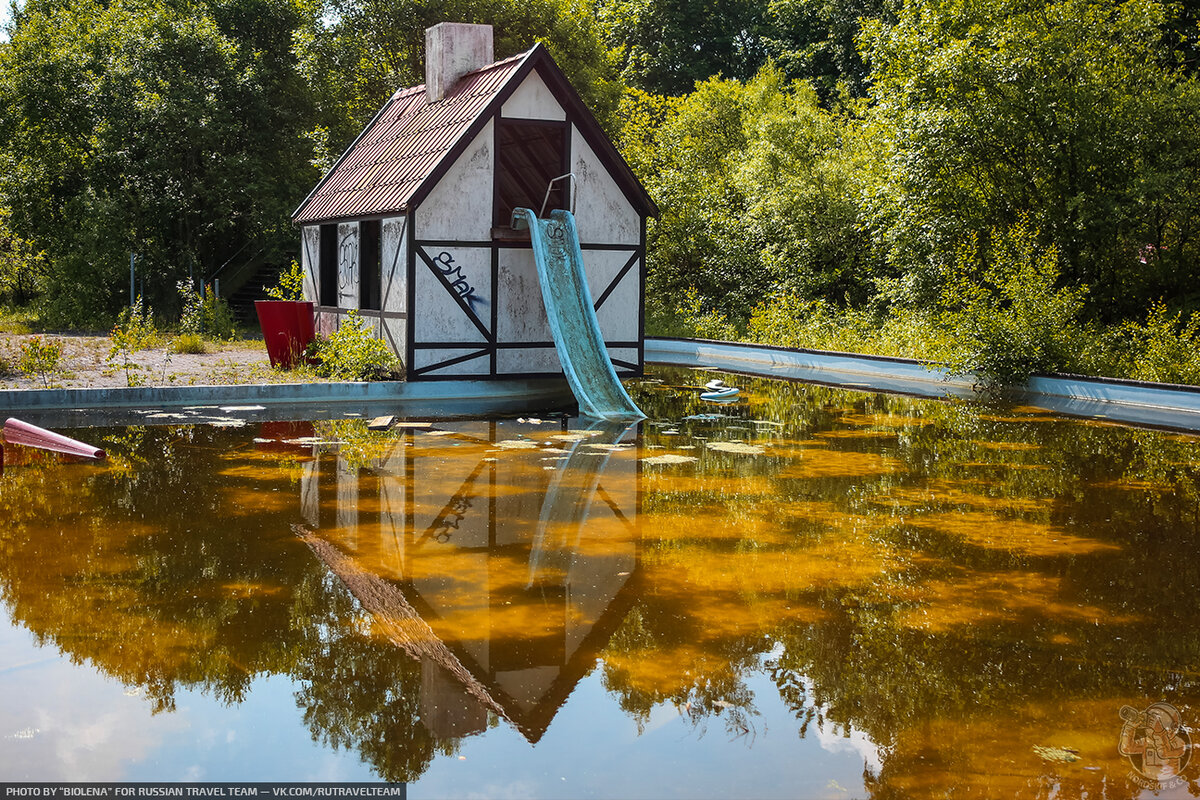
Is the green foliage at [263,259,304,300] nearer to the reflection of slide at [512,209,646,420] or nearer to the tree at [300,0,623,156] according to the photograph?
the reflection of slide at [512,209,646,420]

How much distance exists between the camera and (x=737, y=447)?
39.5 ft

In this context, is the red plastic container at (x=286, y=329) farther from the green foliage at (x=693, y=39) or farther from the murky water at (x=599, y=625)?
the green foliage at (x=693, y=39)

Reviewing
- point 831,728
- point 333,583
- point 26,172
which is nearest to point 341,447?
point 333,583

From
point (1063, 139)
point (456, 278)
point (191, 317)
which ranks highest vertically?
point (1063, 139)

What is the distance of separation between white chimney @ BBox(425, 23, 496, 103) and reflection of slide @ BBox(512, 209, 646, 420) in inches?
140

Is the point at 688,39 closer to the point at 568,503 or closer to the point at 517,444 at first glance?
the point at 517,444

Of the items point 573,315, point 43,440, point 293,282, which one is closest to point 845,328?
point 573,315

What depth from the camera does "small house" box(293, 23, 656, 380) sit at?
15.8 metres

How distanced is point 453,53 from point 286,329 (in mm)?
5608

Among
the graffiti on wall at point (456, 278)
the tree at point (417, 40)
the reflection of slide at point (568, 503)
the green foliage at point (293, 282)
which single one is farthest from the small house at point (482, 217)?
the tree at point (417, 40)

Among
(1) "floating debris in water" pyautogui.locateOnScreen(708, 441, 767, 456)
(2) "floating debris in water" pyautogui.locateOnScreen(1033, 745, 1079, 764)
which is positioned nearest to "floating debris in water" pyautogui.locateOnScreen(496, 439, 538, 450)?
(1) "floating debris in water" pyautogui.locateOnScreen(708, 441, 767, 456)

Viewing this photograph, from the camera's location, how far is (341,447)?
11.5 meters

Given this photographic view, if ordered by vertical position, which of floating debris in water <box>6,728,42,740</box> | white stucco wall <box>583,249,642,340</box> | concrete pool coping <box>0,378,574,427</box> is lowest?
floating debris in water <box>6,728,42,740</box>

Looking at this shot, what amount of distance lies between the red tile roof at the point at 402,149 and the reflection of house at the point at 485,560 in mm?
6058
